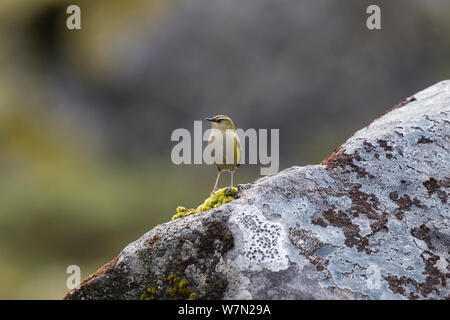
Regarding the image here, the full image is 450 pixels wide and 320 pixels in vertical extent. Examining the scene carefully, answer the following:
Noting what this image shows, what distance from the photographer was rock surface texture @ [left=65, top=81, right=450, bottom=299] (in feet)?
13.1

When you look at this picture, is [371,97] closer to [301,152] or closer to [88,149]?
[301,152]

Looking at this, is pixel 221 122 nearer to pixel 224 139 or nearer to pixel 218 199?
pixel 224 139

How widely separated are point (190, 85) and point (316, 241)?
2208cm

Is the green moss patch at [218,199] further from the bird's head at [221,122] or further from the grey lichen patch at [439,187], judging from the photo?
the bird's head at [221,122]

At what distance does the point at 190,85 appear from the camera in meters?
25.8

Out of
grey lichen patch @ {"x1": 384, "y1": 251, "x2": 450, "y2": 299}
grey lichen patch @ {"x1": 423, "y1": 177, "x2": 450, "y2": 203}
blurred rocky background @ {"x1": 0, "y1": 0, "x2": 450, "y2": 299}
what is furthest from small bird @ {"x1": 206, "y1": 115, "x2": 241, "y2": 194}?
blurred rocky background @ {"x1": 0, "y1": 0, "x2": 450, "y2": 299}

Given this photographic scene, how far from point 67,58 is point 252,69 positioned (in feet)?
32.9

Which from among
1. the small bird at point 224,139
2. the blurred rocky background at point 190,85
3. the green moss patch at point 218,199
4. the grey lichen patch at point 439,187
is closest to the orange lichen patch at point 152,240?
the green moss patch at point 218,199

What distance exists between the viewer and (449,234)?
4.42 meters

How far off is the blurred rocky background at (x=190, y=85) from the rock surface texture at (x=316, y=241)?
1871 cm

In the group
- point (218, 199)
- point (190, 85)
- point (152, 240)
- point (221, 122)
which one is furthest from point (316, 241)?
point (190, 85)
